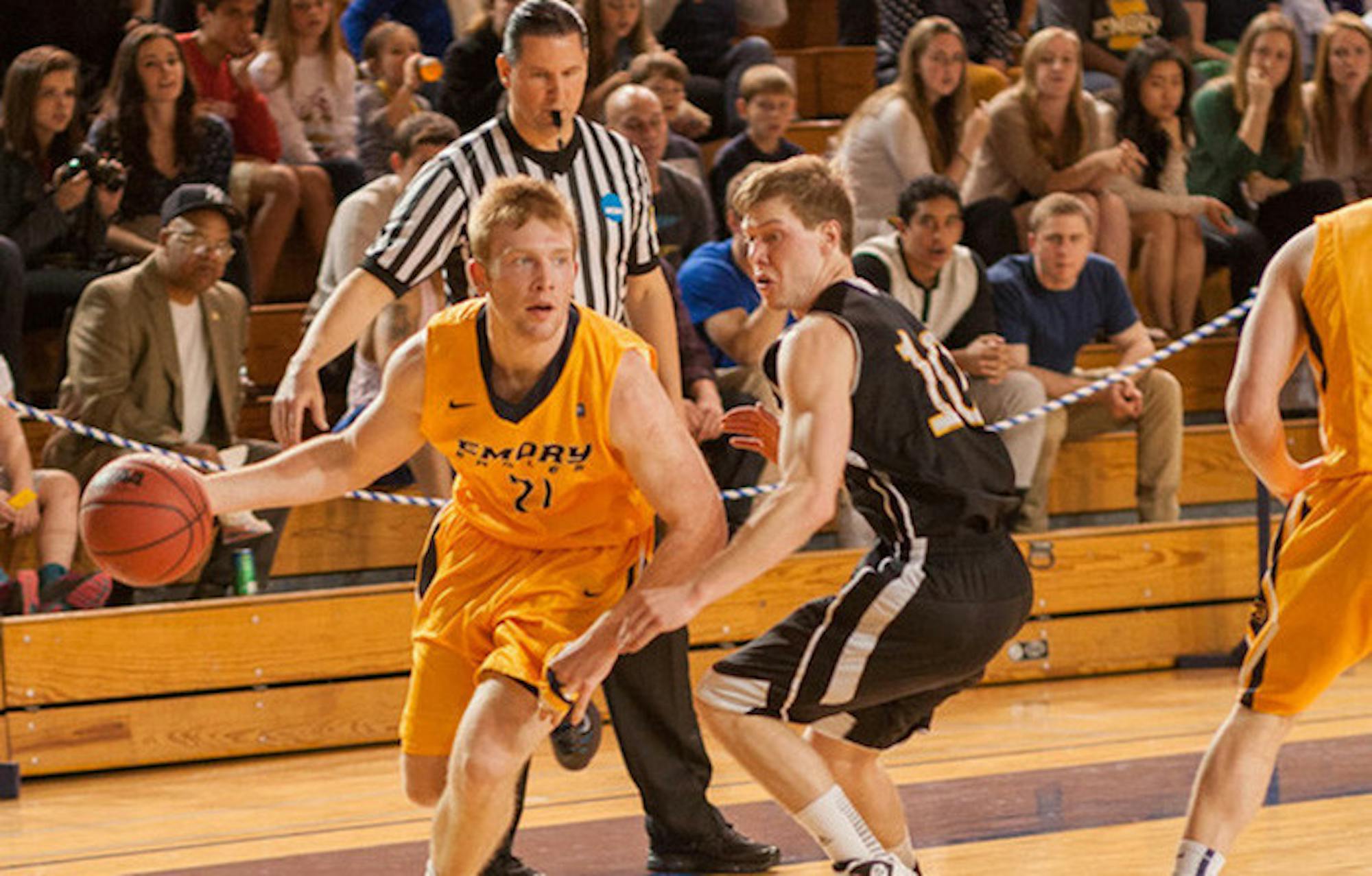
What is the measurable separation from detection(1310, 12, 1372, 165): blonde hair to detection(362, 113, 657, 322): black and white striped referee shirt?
511 centimetres

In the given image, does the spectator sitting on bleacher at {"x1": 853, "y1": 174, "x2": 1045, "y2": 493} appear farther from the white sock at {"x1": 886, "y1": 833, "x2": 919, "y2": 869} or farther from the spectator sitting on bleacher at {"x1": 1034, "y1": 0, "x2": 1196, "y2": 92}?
the white sock at {"x1": 886, "y1": 833, "x2": 919, "y2": 869}

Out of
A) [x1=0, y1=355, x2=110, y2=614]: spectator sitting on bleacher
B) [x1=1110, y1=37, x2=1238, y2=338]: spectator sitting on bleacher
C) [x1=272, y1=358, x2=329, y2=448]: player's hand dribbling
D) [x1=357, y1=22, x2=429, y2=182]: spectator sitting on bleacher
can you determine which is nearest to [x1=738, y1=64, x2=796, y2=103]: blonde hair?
[x1=357, y1=22, x2=429, y2=182]: spectator sitting on bleacher

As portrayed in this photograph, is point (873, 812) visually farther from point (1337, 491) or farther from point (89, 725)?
point (89, 725)

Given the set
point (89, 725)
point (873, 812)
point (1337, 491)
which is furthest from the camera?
point (89, 725)

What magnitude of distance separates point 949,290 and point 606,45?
1.80 meters

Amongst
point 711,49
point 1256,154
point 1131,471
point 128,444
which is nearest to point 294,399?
point 128,444

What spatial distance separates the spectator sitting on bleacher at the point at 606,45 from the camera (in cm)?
821

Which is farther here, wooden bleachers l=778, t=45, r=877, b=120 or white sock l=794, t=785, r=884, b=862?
wooden bleachers l=778, t=45, r=877, b=120

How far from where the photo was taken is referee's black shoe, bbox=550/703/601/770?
4.01 m

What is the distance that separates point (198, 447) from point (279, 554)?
59cm

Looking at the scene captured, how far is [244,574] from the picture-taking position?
6.67 meters

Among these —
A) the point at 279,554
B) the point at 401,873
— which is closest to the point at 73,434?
the point at 279,554

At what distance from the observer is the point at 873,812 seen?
417 cm

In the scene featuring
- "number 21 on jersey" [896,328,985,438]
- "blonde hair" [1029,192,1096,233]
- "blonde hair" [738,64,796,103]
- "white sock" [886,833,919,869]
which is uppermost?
"blonde hair" [738,64,796,103]
